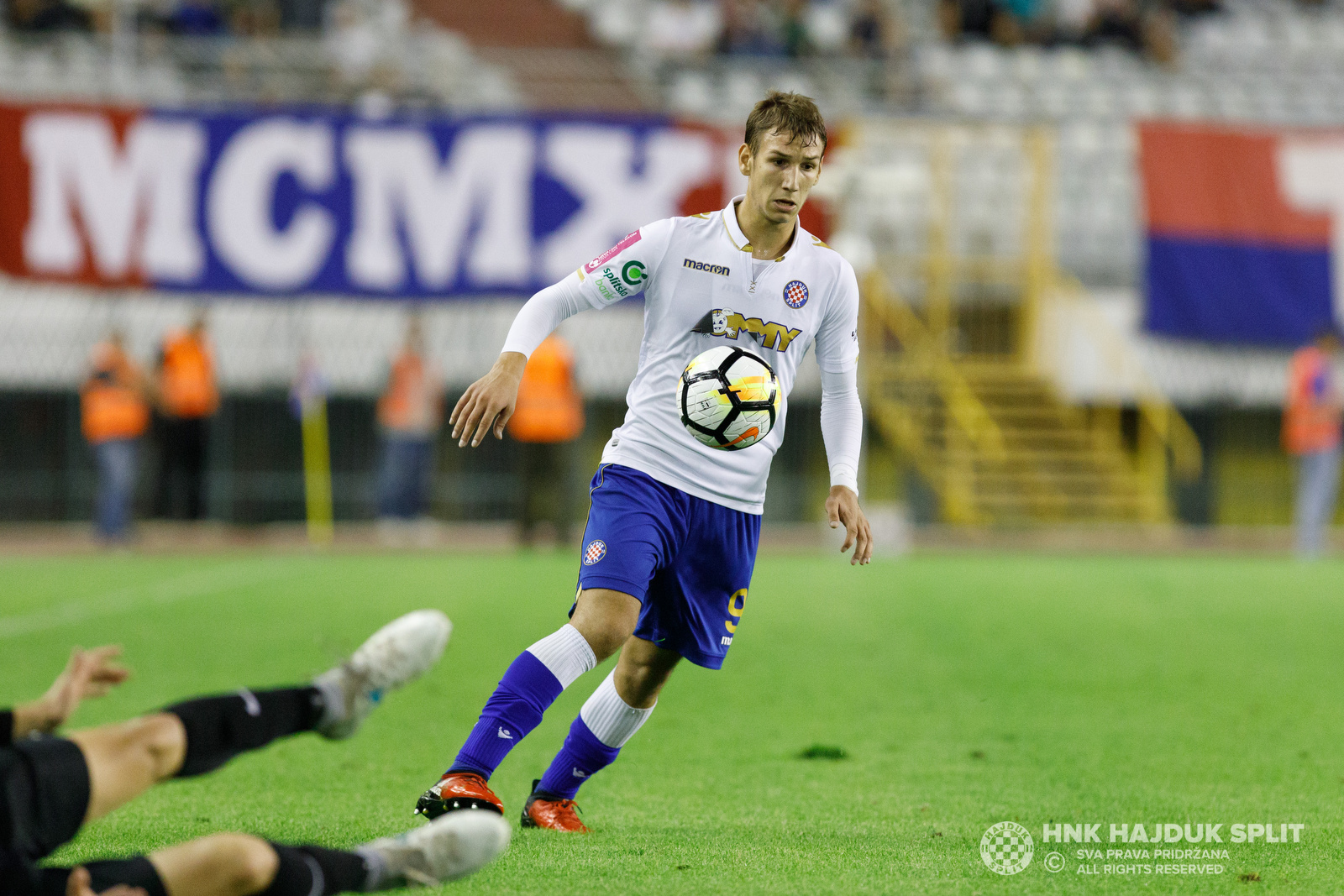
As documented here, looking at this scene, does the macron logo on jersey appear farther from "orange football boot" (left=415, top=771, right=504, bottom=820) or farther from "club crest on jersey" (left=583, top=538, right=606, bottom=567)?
"orange football boot" (left=415, top=771, right=504, bottom=820)

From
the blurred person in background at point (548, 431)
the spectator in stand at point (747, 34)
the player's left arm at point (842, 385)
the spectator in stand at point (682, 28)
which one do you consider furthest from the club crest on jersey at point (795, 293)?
the spectator in stand at point (682, 28)

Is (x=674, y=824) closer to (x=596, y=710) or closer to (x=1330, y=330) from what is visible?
(x=596, y=710)

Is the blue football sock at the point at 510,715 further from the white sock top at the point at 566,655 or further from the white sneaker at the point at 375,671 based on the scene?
the white sneaker at the point at 375,671

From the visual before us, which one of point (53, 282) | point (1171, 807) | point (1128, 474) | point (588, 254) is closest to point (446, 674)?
point (1171, 807)

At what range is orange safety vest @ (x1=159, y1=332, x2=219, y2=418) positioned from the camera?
646 inches

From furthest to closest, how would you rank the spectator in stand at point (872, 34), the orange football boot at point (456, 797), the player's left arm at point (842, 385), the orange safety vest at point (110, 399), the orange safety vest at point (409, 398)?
the spectator in stand at point (872, 34), the orange safety vest at point (409, 398), the orange safety vest at point (110, 399), the player's left arm at point (842, 385), the orange football boot at point (456, 797)

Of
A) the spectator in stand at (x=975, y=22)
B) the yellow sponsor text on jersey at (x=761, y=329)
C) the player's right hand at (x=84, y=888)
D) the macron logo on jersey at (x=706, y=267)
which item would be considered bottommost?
the player's right hand at (x=84, y=888)

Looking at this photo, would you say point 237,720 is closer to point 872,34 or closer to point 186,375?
point 186,375

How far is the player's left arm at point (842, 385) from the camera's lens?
462 cm

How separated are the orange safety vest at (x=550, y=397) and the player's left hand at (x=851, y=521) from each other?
36.4ft

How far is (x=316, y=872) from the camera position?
3.05 m

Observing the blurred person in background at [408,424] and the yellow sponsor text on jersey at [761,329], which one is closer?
the yellow sponsor text on jersey at [761,329]

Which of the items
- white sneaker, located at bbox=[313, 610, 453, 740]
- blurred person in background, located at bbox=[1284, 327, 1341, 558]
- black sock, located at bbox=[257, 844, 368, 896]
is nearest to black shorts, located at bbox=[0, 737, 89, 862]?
black sock, located at bbox=[257, 844, 368, 896]

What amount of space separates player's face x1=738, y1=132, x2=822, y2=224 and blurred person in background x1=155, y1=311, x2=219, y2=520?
13.1 metres
